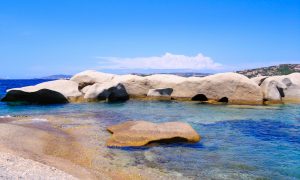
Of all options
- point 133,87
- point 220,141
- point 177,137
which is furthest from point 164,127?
point 133,87

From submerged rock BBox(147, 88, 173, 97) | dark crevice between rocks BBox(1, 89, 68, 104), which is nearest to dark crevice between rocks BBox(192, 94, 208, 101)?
submerged rock BBox(147, 88, 173, 97)

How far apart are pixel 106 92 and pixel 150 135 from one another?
2418cm

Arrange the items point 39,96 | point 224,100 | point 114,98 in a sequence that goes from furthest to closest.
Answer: point 114,98
point 224,100
point 39,96

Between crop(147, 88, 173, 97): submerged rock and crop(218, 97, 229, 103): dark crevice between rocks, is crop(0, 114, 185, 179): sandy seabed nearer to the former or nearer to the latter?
crop(218, 97, 229, 103): dark crevice between rocks

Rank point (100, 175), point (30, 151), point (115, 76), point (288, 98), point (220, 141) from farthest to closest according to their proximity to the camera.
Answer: point (115, 76), point (288, 98), point (220, 141), point (30, 151), point (100, 175)

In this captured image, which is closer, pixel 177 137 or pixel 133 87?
pixel 177 137

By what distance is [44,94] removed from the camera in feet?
133

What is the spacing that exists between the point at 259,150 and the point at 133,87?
29.0 meters

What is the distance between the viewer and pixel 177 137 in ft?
63.0

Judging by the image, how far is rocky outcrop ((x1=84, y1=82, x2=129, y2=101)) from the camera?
4238 centimetres

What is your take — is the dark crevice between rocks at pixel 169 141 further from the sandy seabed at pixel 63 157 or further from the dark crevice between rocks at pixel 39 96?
the dark crevice between rocks at pixel 39 96

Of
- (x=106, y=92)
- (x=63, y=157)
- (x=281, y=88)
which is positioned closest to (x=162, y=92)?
(x=106, y=92)

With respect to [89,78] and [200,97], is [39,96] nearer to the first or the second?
[89,78]

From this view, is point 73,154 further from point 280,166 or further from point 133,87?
point 133,87
